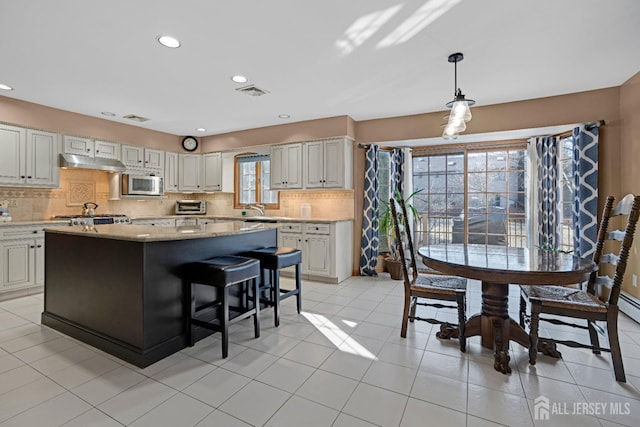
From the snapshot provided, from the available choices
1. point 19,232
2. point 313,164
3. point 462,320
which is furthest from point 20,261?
point 462,320

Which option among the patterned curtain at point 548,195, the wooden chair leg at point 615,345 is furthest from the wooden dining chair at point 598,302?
the patterned curtain at point 548,195

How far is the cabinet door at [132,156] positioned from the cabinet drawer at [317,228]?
3.19m

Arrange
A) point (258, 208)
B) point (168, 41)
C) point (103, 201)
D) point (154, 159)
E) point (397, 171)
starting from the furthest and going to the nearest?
point (258, 208)
point (154, 159)
point (103, 201)
point (397, 171)
point (168, 41)

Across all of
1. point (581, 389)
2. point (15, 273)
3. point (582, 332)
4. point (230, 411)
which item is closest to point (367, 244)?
point (582, 332)

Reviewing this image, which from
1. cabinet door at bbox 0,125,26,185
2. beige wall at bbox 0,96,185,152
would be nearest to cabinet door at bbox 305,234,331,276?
beige wall at bbox 0,96,185,152

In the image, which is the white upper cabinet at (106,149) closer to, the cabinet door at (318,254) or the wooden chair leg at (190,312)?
the cabinet door at (318,254)

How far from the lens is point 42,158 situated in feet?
13.8

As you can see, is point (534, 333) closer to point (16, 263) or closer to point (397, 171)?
point (397, 171)

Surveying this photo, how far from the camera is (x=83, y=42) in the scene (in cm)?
263

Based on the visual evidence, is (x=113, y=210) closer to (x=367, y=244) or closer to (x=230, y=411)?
(x=367, y=244)

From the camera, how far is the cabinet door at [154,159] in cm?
550

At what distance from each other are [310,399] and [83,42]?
331cm

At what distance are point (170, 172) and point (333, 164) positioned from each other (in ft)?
10.7

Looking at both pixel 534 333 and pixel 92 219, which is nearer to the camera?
pixel 534 333
